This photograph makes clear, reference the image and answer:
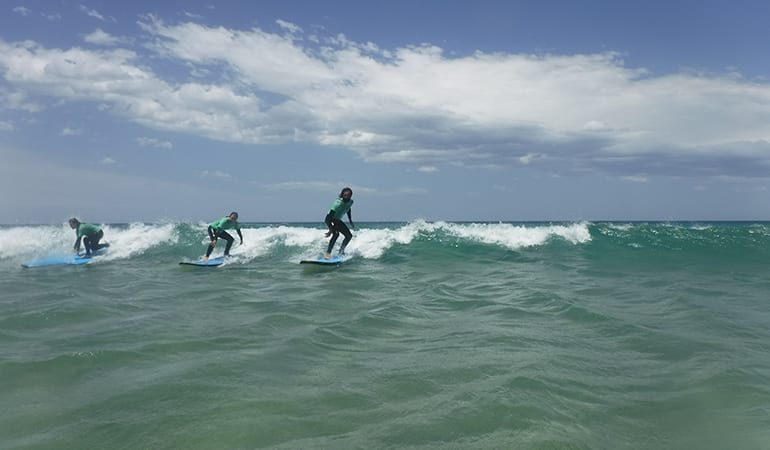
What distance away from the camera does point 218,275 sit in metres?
13.6

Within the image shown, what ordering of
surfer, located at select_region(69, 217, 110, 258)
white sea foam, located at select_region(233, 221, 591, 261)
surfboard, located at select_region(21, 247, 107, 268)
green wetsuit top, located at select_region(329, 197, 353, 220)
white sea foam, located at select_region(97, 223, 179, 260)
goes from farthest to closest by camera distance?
white sea foam, located at select_region(97, 223, 179, 260)
white sea foam, located at select_region(233, 221, 591, 261)
surfer, located at select_region(69, 217, 110, 258)
surfboard, located at select_region(21, 247, 107, 268)
green wetsuit top, located at select_region(329, 197, 353, 220)

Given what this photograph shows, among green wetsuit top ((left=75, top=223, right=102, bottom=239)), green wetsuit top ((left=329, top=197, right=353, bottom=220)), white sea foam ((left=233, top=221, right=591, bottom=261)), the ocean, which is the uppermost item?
green wetsuit top ((left=329, top=197, right=353, bottom=220))

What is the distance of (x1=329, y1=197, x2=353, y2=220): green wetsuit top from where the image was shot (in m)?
15.2

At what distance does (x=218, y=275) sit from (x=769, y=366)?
40.1 feet

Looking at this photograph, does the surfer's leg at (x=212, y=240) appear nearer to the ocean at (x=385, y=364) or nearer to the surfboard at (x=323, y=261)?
the surfboard at (x=323, y=261)

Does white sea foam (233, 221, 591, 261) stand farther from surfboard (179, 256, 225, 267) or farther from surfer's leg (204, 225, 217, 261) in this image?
surfboard (179, 256, 225, 267)

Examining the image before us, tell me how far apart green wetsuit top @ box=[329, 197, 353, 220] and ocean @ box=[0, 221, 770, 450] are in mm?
3498

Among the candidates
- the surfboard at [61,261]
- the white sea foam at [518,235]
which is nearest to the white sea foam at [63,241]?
the surfboard at [61,261]

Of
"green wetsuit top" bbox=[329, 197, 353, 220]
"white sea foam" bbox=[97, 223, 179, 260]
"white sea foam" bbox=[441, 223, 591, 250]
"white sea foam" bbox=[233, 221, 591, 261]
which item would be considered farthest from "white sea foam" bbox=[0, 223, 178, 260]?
"white sea foam" bbox=[441, 223, 591, 250]

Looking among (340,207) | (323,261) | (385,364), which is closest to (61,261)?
(323,261)

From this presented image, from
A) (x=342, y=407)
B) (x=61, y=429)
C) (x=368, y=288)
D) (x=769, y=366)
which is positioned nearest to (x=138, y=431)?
(x=61, y=429)

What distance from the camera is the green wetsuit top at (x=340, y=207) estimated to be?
49.7ft

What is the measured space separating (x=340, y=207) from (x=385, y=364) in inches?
408

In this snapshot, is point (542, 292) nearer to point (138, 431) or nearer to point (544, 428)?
point (544, 428)
